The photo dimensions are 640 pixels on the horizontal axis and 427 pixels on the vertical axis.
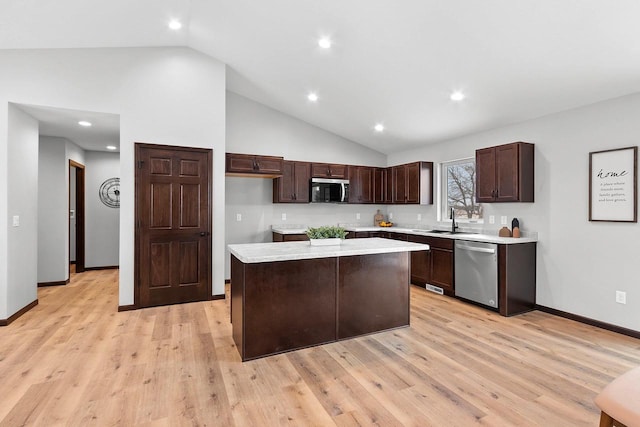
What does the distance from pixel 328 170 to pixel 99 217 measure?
463 cm

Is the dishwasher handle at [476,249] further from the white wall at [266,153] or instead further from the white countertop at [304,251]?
the white wall at [266,153]

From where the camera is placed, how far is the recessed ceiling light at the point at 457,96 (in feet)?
12.5

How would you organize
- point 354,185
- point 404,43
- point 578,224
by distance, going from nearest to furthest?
point 404,43 → point 578,224 → point 354,185

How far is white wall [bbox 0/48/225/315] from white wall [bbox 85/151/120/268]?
298 centimetres

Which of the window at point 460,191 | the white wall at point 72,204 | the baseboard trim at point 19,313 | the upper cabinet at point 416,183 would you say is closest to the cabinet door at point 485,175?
the window at point 460,191

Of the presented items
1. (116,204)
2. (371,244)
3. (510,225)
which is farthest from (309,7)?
(116,204)

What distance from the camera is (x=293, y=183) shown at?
18.6ft

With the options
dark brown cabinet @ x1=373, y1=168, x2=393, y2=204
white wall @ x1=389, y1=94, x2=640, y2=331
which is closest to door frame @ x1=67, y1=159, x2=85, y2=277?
dark brown cabinet @ x1=373, y1=168, x2=393, y2=204

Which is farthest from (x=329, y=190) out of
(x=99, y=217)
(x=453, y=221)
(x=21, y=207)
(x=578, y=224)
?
(x=99, y=217)

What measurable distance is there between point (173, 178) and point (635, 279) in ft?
17.1

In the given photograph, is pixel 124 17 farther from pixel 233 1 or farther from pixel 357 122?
pixel 357 122

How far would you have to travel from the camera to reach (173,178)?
419 cm

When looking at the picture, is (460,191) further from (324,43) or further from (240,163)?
(240,163)

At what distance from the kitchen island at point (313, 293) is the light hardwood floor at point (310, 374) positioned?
14cm
